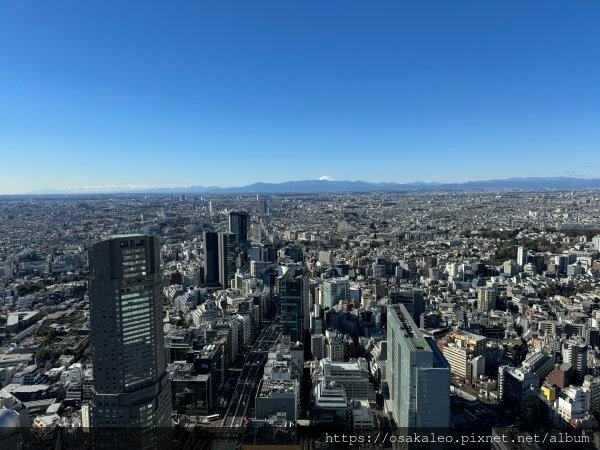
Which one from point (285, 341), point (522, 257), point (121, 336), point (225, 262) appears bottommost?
point (285, 341)

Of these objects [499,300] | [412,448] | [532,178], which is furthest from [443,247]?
[532,178]

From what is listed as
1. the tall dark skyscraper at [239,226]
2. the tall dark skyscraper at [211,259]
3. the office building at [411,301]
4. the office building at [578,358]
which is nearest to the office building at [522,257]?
the office building at [411,301]

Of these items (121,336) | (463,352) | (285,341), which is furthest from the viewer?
(285,341)

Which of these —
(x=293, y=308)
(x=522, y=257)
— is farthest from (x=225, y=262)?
(x=522, y=257)

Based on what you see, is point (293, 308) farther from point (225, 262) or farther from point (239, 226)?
point (239, 226)

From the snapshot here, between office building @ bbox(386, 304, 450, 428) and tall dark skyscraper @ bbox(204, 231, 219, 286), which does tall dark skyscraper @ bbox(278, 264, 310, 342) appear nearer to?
office building @ bbox(386, 304, 450, 428)

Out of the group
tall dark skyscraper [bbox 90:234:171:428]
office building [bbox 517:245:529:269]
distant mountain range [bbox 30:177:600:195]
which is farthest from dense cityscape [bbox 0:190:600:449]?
distant mountain range [bbox 30:177:600:195]

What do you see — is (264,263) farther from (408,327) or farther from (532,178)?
(532,178)
